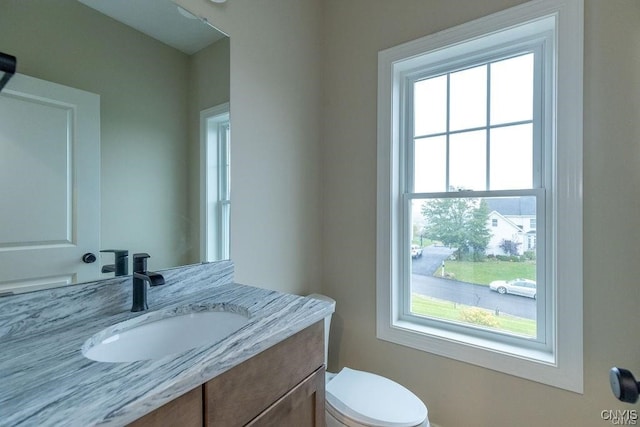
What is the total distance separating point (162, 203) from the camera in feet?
3.56

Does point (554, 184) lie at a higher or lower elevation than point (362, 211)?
higher

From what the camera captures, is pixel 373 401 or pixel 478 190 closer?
pixel 373 401

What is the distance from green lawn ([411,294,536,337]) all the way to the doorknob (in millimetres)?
1506

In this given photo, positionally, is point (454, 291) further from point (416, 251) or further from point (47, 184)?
point (47, 184)

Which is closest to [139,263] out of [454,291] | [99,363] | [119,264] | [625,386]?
[119,264]

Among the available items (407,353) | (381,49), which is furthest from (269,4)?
(407,353)

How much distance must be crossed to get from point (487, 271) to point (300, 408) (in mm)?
1150

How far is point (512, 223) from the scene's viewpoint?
4.59 ft

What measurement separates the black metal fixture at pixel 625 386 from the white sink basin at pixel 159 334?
3.05 feet

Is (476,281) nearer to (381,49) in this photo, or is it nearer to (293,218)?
(293,218)

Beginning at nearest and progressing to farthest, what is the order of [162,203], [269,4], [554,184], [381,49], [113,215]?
[113,215], [162,203], [554,184], [269,4], [381,49]

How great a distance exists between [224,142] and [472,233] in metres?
1.32

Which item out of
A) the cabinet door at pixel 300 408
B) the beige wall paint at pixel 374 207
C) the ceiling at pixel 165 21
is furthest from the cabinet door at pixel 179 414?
the beige wall paint at pixel 374 207

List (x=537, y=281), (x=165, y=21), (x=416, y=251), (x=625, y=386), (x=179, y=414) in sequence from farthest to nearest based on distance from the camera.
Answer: (x=416, y=251) < (x=537, y=281) < (x=165, y=21) < (x=625, y=386) < (x=179, y=414)
